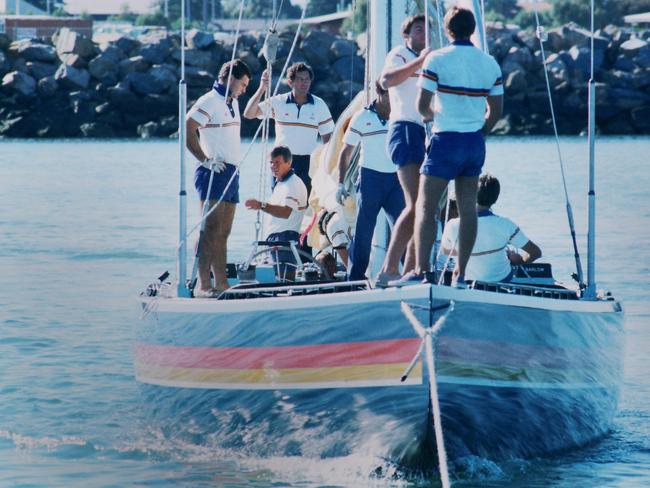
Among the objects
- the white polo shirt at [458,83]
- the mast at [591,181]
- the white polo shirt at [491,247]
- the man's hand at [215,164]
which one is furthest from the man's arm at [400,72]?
the man's hand at [215,164]

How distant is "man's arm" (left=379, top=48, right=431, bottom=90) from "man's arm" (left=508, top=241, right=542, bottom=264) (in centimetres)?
147

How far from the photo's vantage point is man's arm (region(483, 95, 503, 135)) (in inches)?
311

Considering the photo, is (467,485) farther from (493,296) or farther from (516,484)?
(493,296)

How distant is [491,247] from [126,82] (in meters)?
56.7

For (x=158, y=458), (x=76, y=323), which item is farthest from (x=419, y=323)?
(x=76, y=323)

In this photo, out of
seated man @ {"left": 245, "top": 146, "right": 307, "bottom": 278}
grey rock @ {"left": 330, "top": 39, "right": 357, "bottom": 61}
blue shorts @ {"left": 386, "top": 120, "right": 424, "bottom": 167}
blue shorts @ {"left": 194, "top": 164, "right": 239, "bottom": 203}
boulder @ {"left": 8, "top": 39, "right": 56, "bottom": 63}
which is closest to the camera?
blue shorts @ {"left": 386, "top": 120, "right": 424, "bottom": 167}

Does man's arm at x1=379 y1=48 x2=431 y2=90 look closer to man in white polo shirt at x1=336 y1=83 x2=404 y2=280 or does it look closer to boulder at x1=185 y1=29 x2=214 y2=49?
man in white polo shirt at x1=336 y1=83 x2=404 y2=280

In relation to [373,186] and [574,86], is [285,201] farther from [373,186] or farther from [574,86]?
[574,86]

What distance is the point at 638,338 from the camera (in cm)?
1406

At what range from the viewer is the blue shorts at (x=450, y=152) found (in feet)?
25.4

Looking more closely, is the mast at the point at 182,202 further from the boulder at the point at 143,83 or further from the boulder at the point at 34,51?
the boulder at the point at 34,51

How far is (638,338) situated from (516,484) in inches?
224

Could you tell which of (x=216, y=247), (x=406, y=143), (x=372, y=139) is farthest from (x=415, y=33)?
(x=216, y=247)

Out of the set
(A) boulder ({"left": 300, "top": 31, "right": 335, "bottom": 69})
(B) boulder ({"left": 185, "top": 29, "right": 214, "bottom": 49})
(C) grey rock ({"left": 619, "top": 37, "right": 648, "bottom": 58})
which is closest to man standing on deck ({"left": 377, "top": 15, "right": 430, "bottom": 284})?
(A) boulder ({"left": 300, "top": 31, "right": 335, "bottom": 69})
